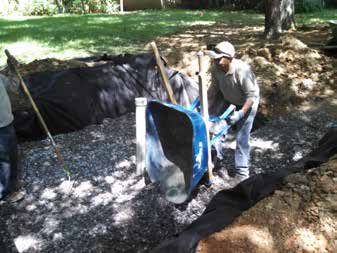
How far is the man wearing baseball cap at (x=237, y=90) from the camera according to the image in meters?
4.16

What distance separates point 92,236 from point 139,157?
1030mm

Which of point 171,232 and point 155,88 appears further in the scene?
point 155,88

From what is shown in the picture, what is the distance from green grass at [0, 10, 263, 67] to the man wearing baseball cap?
6377 millimetres

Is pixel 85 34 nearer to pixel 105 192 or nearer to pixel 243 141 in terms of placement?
pixel 105 192

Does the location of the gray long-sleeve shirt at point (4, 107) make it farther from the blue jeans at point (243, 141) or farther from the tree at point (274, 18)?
the tree at point (274, 18)

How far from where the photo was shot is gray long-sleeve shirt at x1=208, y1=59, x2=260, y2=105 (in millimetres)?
4246

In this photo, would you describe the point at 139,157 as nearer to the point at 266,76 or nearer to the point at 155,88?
the point at 155,88

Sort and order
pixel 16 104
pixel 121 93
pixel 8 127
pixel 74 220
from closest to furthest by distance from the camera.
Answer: pixel 74 220 → pixel 8 127 → pixel 16 104 → pixel 121 93

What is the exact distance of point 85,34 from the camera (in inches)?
533

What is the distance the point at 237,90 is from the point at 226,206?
1536 millimetres

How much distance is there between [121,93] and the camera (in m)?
6.77

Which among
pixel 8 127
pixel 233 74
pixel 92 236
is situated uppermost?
pixel 233 74

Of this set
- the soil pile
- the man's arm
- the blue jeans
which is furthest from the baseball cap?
the soil pile

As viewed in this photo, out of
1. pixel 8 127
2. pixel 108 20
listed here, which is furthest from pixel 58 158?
pixel 108 20
